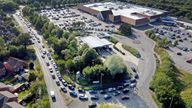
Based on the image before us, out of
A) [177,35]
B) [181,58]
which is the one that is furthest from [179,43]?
[181,58]

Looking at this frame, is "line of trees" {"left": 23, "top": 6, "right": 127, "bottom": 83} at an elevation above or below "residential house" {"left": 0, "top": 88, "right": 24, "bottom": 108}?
above

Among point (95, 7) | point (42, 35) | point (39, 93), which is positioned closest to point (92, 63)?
point (39, 93)

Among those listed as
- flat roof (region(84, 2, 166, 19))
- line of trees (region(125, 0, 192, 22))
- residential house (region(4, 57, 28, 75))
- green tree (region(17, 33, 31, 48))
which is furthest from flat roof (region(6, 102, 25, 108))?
line of trees (region(125, 0, 192, 22))

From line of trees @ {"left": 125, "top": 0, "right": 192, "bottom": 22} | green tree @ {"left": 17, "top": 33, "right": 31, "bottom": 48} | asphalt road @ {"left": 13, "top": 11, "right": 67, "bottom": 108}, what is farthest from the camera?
line of trees @ {"left": 125, "top": 0, "right": 192, "bottom": 22}

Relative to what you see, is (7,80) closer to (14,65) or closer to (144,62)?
(14,65)

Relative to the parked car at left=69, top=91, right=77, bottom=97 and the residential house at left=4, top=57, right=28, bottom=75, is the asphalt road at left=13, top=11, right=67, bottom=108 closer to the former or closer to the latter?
the parked car at left=69, top=91, right=77, bottom=97

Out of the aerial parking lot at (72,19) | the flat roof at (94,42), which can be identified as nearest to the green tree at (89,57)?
the flat roof at (94,42)
